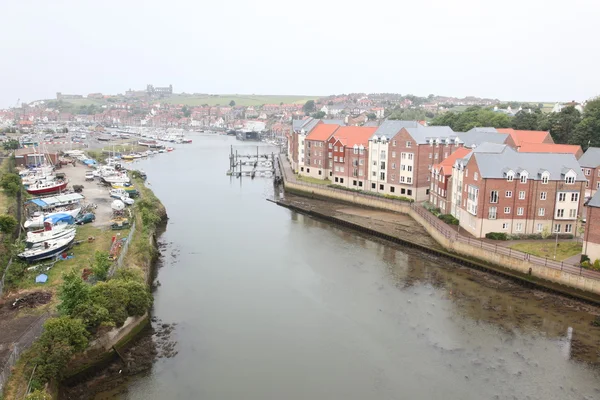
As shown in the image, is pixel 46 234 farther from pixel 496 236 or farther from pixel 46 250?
pixel 496 236

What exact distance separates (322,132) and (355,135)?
5.88 metres

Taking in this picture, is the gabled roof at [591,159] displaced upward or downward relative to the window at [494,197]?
upward

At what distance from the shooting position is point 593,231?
78.5 feet

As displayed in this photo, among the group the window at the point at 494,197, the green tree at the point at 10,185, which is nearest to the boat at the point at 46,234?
the green tree at the point at 10,185

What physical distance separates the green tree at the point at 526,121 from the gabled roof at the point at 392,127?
20.4 m

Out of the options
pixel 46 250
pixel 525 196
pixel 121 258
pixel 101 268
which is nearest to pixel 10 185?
pixel 46 250

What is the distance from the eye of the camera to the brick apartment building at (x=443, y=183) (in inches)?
1390

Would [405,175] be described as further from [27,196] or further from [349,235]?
[27,196]

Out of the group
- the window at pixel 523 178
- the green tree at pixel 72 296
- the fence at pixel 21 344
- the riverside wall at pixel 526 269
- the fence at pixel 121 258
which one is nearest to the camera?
the fence at pixel 21 344

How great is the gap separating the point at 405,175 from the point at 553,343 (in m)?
24.4

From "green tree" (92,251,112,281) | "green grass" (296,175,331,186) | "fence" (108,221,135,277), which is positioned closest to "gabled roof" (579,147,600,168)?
"green grass" (296,175,331,186)

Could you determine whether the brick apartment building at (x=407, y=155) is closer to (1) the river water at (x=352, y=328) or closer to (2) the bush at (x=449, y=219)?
(2) the bush at (x=449, y=219)

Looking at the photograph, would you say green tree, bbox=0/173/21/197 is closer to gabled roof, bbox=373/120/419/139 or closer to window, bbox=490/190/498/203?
gabled roof, bbox=373/120/419/139

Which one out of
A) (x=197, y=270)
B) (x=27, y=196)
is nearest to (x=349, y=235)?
(x=197, y=270)
